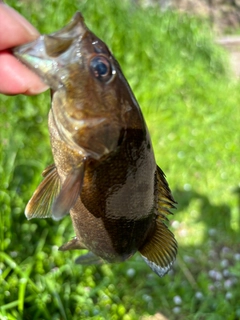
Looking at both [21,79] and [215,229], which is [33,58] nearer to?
[21,79]

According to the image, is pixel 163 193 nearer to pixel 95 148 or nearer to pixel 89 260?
pixel 95 148

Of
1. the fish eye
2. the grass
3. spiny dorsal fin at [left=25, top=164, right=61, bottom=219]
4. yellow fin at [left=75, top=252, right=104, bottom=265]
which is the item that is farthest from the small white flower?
the fish eye

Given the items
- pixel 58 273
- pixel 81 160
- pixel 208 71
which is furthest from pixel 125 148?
pixel 208 71

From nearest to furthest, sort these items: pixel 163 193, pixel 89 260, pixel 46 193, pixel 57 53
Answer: pixel 57 53
pixel 46 193
pixel 163 193
pixel 89 260

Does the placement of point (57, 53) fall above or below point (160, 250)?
above

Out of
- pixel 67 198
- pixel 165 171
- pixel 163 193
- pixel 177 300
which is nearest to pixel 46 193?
pixel 67 198

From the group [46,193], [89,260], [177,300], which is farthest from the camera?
[177,300]

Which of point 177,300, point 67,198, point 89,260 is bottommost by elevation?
point 177,300
